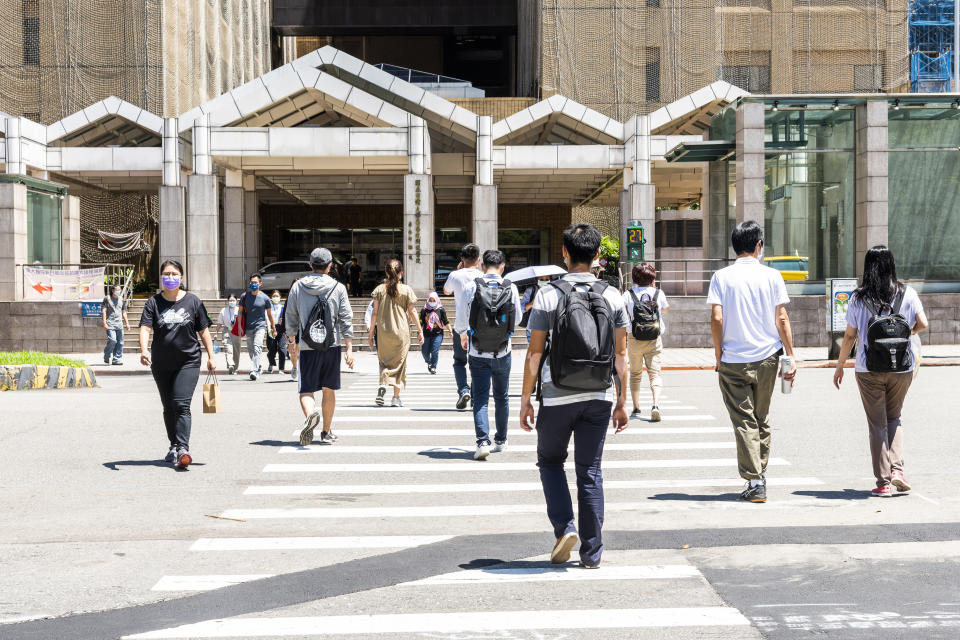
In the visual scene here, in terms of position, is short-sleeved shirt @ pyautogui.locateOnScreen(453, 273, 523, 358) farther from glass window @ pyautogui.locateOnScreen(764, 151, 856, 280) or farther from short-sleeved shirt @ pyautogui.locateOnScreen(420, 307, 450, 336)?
glass window @ pyautogui.locateOnScreen(764, 151, 856, 280)

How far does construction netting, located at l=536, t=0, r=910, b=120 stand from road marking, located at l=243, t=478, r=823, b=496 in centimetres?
4370

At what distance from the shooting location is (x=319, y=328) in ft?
34.7

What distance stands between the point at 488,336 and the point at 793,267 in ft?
69.5

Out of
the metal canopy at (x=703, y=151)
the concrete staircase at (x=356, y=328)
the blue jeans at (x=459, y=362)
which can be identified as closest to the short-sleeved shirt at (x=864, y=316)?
the blue jeans at (x=459, y=362)

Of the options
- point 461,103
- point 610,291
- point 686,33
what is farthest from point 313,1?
point 610,291

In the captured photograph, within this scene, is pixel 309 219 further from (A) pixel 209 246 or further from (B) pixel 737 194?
(B) pixel 737 194

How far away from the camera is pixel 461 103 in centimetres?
5172

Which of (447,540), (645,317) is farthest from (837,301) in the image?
(447,540)

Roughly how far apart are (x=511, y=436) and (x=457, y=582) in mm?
5995

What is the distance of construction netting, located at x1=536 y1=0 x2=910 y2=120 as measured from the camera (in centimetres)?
5116

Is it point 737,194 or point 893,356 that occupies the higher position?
point 737,194

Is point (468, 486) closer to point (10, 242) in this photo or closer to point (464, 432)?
point (464, 432)

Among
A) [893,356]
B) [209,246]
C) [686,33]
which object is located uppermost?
[686,33]

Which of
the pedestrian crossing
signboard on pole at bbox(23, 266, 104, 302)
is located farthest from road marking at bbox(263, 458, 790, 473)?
signboard on pole at bbox(23, 266, 104, 302)
